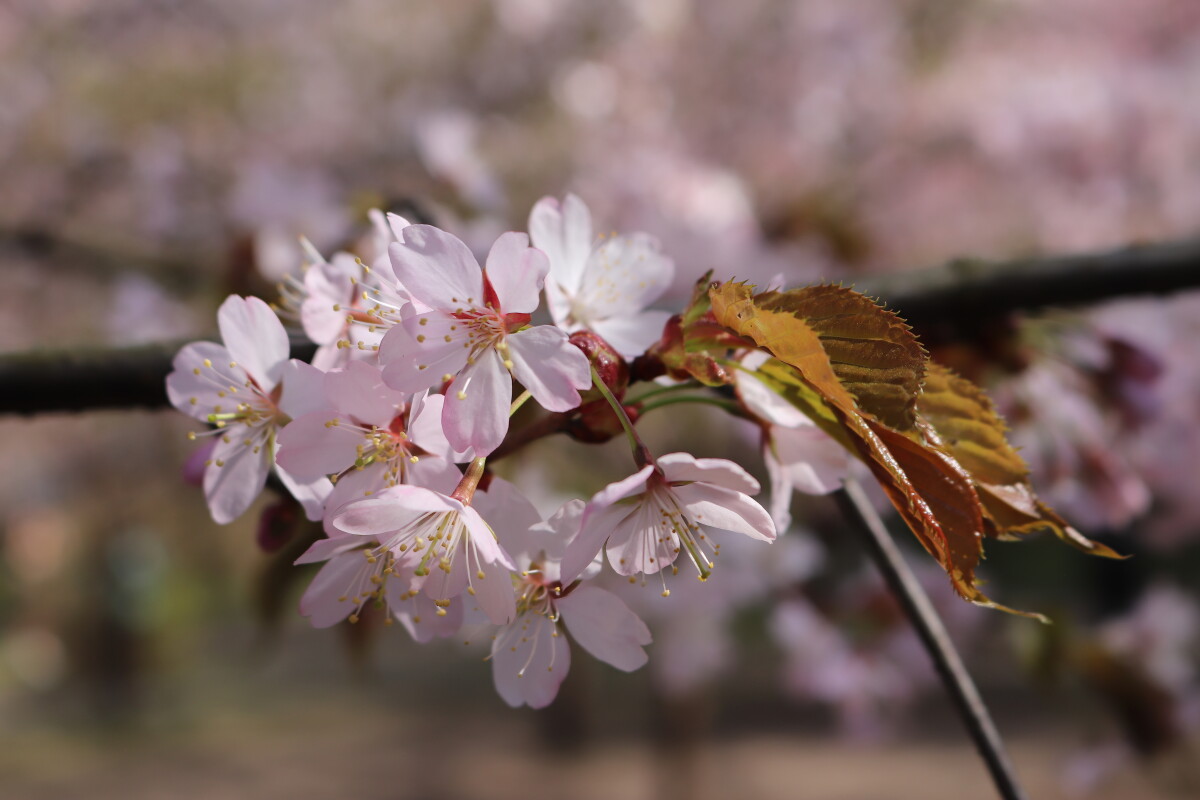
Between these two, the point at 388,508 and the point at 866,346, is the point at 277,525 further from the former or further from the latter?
the point at 866,346

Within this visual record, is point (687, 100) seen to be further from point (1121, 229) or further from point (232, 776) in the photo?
point (232, 776)

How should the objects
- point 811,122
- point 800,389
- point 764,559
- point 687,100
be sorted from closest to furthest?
point 800,389
point 764,559
point 811,122
point 687,100

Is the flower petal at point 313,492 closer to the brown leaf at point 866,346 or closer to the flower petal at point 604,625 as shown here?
the flower petal at point 604,625

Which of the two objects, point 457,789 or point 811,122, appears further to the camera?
Result: point 457,789

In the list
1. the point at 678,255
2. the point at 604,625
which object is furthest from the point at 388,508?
the point at 678,255

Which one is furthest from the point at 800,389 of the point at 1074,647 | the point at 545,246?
the point at 1074,647

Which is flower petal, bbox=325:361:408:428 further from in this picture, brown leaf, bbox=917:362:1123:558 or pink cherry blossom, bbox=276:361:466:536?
brown leaf, bbox=917:362:1123:558

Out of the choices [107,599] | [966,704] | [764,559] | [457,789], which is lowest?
[107,599]

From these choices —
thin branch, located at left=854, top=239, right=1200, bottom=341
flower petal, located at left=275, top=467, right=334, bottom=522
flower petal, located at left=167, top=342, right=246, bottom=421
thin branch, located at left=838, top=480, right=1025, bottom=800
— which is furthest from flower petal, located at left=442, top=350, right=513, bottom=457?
thin branch, located at left=854, top=239, right=1200, bottom=341
